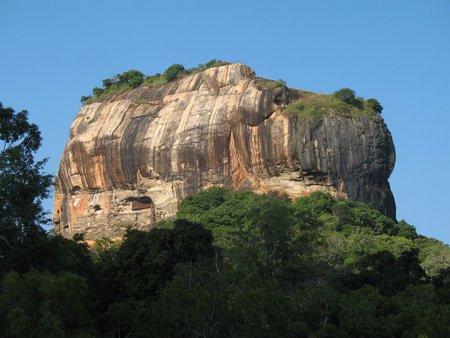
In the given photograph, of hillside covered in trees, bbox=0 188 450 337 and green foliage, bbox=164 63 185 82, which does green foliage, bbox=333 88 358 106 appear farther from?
hillside covered in trees, bbox=0 188 450 337

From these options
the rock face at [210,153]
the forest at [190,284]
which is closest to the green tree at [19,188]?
the forest at [190,284]

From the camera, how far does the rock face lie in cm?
5803

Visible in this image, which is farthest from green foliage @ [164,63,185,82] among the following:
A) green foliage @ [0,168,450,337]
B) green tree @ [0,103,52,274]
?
green tree @ [0,103,52,274]

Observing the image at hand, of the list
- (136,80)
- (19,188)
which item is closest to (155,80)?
(136,80)

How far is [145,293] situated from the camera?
115 ft

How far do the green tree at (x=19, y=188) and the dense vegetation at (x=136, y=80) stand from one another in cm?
3102

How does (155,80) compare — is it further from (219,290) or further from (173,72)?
(219,290)

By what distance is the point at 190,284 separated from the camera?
3003 centimetres

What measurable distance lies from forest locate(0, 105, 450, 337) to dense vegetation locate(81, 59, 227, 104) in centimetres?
2260

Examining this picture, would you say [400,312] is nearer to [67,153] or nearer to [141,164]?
[141,164]

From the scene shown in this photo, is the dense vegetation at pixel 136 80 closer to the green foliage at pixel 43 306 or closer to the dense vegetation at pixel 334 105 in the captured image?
the dense vegetation at pixel 334 105

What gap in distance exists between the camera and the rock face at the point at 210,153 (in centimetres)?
5803

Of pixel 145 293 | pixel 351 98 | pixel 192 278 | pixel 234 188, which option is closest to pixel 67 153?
pixel 234 188

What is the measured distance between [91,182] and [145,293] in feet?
93.1
